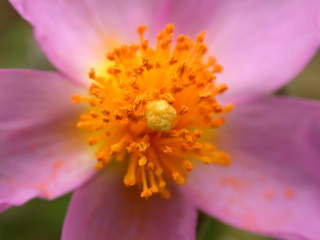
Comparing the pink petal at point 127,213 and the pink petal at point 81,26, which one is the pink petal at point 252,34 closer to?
the pink petal at point 81,26

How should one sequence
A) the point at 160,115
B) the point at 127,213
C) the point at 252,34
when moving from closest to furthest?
the point at 160,115 < the point at 127,213 < the point at 252,34

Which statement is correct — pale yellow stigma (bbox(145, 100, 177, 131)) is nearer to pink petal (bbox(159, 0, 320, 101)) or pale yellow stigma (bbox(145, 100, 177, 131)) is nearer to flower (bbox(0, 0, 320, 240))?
flower (bbox(0, 0, 320, 240))

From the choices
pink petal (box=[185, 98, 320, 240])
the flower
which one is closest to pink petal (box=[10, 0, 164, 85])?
the flower

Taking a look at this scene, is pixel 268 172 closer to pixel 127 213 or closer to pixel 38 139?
pixel 127 213

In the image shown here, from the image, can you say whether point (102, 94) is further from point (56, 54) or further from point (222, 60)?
point (222, 60)

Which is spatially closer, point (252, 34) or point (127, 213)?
point (127, 213)

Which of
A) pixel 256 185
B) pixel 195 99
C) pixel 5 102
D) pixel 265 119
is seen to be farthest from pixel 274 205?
pixel 5 102

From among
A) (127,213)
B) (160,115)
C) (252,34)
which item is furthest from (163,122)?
(252,34)
